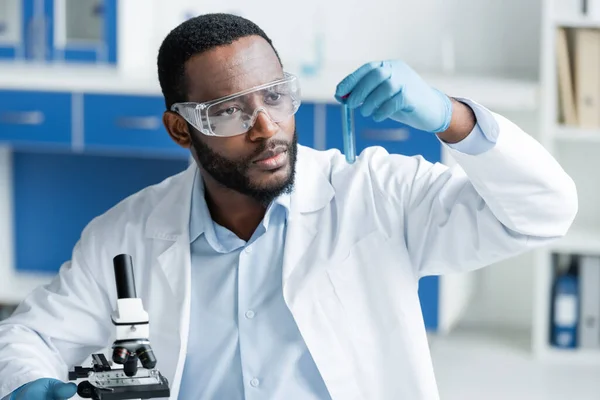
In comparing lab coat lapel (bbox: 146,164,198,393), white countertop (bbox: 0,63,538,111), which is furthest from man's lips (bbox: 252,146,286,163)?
white countertop (bbox: 0,63,538,111)

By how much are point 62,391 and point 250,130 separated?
1.69ft

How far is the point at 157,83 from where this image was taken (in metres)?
3.22

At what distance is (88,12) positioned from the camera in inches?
140

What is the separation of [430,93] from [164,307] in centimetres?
58

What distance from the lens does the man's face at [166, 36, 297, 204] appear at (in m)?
1.67

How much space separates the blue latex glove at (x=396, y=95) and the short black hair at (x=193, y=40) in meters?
0.31

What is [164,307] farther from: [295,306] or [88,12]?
[88,12]

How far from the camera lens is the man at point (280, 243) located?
153 cm

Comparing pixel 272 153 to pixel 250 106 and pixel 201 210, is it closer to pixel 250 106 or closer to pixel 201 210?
pixel 250 106

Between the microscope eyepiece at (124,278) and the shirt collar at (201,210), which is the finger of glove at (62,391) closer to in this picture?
the microscope eyepiece at (124,278)

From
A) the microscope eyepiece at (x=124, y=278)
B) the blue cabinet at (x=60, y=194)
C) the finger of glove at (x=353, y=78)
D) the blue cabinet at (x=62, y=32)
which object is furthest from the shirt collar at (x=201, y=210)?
the blue cabinet at (x=60, y=194)

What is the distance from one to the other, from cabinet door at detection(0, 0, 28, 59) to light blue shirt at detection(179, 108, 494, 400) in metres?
2.06

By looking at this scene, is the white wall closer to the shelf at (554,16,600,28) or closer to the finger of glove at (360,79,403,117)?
the shelf at (554,16,600,28)

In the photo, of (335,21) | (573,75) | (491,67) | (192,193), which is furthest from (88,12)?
(192,193)
